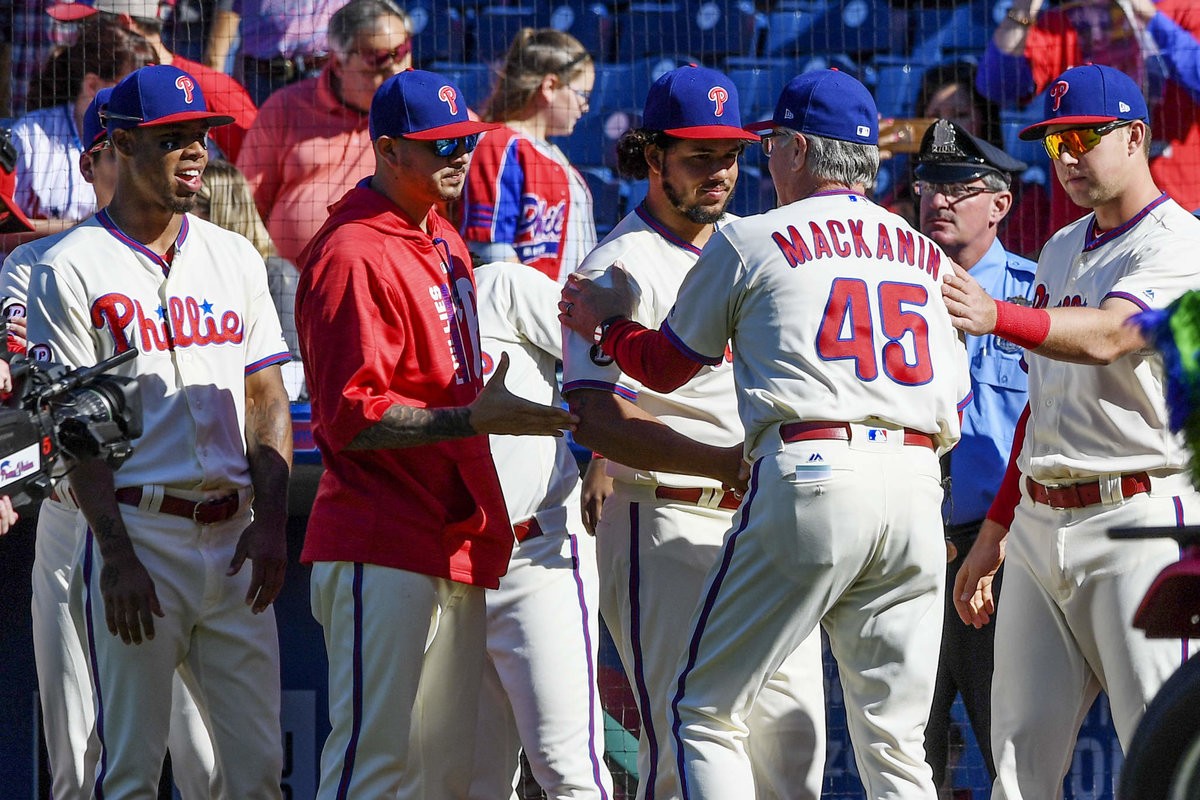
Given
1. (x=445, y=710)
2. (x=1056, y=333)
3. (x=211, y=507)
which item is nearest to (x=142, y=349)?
(x=211, y=507)

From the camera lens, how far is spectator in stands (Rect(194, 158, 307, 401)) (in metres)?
5.36

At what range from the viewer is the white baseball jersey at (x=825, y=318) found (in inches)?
121

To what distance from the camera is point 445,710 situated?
3.25 metres

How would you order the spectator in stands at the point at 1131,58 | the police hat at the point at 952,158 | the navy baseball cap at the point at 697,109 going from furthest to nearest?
the spectator in stands at the point at 1131,58 < the police hat at the point at 952,158 < the navy baseball cap at the point at 697,109

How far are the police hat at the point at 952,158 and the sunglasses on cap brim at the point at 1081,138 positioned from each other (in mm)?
910

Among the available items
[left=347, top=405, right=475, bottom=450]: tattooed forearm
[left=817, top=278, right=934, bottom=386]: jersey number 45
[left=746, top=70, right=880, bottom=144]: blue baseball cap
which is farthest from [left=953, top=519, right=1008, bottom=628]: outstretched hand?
[left=347, top=405, right=475, bottom=450]: tattooed forearm

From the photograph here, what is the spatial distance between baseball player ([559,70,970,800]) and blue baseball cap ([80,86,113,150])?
1.60 meters

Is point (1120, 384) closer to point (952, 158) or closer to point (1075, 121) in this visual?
point (1075, 121)

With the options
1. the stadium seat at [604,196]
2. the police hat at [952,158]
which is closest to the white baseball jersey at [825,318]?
the police hat at [952,158]

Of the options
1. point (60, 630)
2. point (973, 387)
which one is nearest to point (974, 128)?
point (973, 387)

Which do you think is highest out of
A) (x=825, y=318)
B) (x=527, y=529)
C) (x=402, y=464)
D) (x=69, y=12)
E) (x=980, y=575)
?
(x=69, y=12)

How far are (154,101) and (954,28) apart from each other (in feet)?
13.8

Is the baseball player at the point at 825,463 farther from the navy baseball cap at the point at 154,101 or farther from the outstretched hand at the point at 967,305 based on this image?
the navy baseball cap at the point at 154,101

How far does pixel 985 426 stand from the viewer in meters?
4.52
